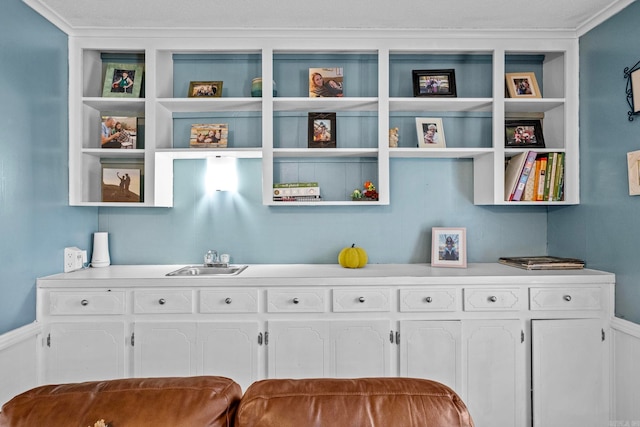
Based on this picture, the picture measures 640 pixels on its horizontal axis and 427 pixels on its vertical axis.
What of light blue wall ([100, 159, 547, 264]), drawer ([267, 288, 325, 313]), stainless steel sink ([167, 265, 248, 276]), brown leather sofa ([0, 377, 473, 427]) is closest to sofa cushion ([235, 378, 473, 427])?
brown leather sofa ([0, 377, 473, 427])

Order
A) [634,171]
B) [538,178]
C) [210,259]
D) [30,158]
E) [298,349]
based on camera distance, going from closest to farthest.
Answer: [634,171]
[30,158]
[298,349]
[538,178]
[210,259]

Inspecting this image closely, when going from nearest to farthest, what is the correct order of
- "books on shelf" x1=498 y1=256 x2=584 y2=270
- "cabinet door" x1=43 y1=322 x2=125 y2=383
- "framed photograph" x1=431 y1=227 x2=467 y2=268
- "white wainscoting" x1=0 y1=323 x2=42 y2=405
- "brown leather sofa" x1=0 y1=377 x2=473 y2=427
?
"brown leather sofa" x1=0 y1=377 x2=473 y2=427 < "white wainscoting" x1=0 y1=323 x2=42 y2=405 < "cabinet door" x1=43 y1=322 x2=125 y2=383 < "books on shelf" x1=498 y1=256 x2=584 y2=270 < "framed photograph" x1=431 y1=227 x2=467 y2=268

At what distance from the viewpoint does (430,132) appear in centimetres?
292

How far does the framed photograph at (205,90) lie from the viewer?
288 cm

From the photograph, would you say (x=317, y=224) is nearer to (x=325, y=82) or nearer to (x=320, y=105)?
(x=320, y=105)

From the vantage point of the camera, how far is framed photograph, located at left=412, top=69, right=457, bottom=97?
284cm

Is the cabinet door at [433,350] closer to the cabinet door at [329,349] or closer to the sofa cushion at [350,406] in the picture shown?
the cabinet door at [329,349]

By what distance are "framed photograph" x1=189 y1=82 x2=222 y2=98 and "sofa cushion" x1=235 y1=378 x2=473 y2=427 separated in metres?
2.31

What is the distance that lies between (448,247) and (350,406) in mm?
2056

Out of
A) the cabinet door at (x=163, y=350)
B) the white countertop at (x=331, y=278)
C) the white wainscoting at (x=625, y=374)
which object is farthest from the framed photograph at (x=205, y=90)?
the white wainscoting at (x=625, y=374)

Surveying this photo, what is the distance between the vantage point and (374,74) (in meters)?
3.02

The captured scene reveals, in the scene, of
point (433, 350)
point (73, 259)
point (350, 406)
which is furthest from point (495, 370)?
point (73, 259)

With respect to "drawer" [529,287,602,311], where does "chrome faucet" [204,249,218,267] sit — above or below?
above

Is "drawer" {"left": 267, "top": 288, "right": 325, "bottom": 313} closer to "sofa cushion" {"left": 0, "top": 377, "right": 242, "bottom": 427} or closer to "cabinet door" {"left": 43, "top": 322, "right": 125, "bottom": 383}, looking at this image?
"cabinet door" {"left": 43, "top": 322, "right": 125, "bottom": 383}
